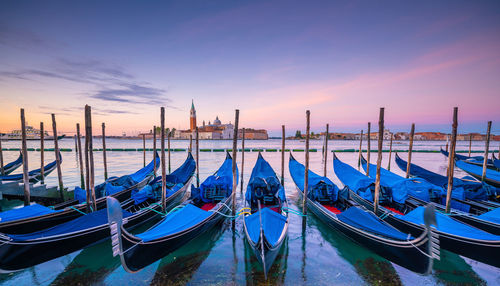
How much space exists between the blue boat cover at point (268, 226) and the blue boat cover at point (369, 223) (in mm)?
1409

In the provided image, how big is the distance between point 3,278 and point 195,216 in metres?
3.29

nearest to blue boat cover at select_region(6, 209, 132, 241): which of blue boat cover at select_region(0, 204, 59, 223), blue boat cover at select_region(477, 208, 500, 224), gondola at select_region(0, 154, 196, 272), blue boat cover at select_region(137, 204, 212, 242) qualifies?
gondola at select_region(0, 154, 196, 272)

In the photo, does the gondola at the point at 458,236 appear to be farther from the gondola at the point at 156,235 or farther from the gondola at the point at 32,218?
the gondola at the point at 32,218

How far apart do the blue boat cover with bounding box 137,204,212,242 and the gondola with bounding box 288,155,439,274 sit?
10.2 ft

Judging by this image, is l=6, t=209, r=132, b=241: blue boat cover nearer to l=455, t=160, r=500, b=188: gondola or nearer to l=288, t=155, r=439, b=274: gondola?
l=288, t=155, r=439, b=274: gondola

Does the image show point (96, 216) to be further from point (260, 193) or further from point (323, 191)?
point (323, 191)

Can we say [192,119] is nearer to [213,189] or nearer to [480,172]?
[213,189]

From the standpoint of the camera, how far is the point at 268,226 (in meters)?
4.32

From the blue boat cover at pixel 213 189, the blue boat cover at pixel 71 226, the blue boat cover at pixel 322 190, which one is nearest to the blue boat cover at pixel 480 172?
the blue boat cover at pixel 322 190

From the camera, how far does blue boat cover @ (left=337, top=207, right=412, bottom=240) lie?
3797 mm

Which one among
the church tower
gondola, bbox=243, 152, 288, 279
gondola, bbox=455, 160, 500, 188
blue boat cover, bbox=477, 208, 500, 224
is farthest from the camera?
the church tower

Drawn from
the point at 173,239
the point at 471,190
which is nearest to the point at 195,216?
the point at 173,239

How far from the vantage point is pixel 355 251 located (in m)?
4.86

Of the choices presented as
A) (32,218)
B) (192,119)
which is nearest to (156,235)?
(32,218)
